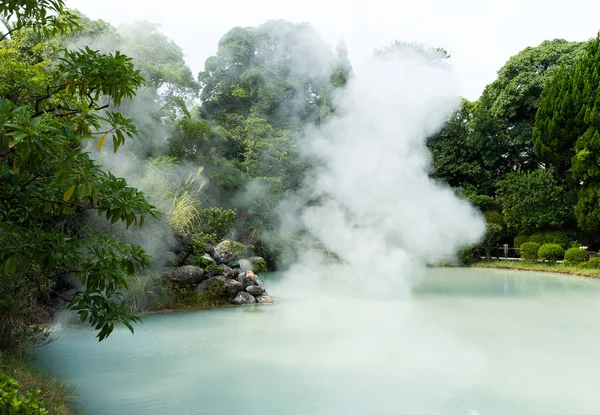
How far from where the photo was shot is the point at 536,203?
1864 cm

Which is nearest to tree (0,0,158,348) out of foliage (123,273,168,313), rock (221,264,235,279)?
foliage (123,273,168,313)

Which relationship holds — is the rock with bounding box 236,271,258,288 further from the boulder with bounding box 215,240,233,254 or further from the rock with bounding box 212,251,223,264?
the boulder with bounding box 215,240,233,254

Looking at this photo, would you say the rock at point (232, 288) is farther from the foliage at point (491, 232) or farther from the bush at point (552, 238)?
the bush at point (552, 238)

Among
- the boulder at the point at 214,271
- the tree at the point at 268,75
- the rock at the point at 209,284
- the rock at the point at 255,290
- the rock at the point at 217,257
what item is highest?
the tree at the point at 268,75

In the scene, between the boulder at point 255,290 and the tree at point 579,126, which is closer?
the boulder at point 255,290

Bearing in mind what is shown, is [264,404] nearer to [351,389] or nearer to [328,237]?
[351,389]

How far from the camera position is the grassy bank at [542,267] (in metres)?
14.9

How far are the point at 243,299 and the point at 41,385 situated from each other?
558 cm

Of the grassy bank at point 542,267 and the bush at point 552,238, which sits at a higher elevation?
the bush at point 552,238

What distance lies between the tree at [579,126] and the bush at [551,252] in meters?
1.29

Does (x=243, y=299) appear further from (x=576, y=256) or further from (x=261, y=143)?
(x=576, y=256)

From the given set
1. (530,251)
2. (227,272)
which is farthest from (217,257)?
(530,251)

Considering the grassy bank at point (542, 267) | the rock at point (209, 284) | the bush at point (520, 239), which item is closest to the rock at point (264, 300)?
the rock at point (209, 284)

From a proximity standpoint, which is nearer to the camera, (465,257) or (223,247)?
(223,247)
